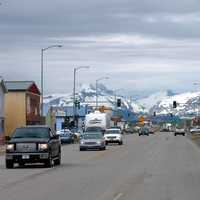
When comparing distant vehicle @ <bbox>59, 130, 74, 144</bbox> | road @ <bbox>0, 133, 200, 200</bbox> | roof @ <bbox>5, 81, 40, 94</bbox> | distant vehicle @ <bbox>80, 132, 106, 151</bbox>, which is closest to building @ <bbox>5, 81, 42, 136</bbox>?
roof @ <bbox>5, 81, 40, 94</bbox>

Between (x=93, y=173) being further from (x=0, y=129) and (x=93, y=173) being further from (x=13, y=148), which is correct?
(x=0, y=129)

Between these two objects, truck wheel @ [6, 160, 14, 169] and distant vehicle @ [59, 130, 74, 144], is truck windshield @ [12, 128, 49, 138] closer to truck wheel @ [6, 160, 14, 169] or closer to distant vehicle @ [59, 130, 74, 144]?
truck wheel @ [6, 160, 14, 169]

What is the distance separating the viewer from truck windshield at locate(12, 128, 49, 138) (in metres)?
33.8

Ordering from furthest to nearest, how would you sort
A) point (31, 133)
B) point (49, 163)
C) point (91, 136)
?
point (91, 136) < point (31, 133) < point (49, 163)

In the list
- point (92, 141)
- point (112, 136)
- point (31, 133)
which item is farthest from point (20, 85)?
point (31, 133)

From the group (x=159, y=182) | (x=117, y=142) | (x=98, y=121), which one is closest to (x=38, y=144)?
(x=159, y=182)

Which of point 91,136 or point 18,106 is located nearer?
point 91,136

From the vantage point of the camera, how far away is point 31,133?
3403 centimetres

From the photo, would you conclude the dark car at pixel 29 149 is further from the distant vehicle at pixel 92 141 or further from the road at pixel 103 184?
the distant vehicle at pixel 92 141

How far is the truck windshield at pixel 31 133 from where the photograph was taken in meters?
33.8

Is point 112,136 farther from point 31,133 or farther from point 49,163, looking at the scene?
point 49,163

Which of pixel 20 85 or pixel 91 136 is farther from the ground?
pixel 20 85

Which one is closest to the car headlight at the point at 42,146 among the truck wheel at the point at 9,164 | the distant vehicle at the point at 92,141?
the truck wheel at the point at 9,164

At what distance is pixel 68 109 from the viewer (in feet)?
637
